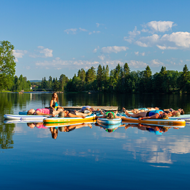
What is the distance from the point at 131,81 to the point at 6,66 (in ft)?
283

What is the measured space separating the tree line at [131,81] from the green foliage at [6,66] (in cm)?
7792

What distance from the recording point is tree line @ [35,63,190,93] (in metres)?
111

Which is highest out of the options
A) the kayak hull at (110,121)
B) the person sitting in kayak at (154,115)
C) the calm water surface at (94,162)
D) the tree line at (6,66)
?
the tree line at (6,66)

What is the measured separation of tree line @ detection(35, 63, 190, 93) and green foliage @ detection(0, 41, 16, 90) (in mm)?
77923

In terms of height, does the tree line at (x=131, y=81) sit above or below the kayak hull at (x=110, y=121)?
above

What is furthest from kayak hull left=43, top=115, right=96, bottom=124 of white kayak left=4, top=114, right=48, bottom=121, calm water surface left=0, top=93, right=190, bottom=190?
calm water surface left=0, top=93, right=190, bottom=190

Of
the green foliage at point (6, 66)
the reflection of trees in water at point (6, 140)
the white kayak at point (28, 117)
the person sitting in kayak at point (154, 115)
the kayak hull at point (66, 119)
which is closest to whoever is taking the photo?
the reflection of trees in water at point (6, 140)

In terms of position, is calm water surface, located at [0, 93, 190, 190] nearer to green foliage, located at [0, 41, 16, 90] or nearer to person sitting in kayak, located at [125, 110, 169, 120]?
person sitting in kayak, located at [125, 110, 169, 120]

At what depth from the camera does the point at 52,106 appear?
63.6 feet

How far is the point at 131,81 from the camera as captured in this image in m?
132

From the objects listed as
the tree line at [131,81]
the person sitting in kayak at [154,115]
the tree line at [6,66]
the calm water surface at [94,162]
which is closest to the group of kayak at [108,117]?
the person sitting in kayak at [154,115]

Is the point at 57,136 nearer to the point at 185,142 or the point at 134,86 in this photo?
the point at 185,142

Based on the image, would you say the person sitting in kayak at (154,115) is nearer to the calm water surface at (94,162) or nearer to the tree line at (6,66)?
the calm water surface at (94,162)

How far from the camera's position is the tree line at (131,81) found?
111 m
